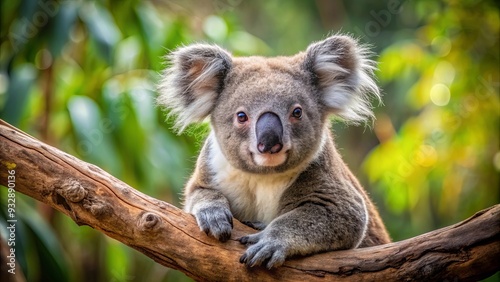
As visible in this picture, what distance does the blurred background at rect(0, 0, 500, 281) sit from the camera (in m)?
6.59

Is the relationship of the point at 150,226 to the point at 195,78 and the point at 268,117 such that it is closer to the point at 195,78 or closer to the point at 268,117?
the point at 268,117

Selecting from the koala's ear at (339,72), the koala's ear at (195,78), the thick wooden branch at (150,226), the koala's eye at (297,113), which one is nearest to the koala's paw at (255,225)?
the thick wooden branch at (150,226)

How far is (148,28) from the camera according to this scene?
726 cm

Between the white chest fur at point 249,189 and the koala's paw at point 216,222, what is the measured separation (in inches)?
18.5

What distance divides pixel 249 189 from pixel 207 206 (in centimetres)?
48

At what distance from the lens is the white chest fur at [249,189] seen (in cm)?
411

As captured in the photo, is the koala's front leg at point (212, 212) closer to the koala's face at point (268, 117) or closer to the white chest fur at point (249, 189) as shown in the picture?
the white chest fur at point (249, 189)

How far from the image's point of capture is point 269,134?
361 centimetres

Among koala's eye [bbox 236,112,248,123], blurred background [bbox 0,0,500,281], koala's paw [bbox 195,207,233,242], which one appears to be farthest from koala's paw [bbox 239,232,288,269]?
blurred background [bbox 0,0,500,281]

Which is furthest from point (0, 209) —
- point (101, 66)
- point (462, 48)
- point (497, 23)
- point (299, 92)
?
point (497, 23)

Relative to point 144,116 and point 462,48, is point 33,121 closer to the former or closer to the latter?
point 144,116

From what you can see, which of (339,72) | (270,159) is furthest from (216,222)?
(339,72)

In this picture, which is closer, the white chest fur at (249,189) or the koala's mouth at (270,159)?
the koala's mouth at (270,159)

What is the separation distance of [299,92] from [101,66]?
4312 millimetres
